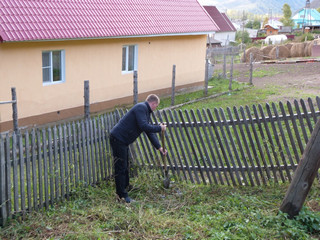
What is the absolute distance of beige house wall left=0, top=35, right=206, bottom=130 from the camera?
1180cm

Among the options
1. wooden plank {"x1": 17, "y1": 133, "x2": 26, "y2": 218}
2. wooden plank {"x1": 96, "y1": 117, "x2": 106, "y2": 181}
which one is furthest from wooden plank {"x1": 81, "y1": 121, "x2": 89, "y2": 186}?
wooden plank {"x1": 17, "y1": 133, "x2": 26, "y2": 218}

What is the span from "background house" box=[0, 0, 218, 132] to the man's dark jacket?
5.58 m

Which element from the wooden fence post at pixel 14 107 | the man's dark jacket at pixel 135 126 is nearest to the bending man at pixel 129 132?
the man's dark jacket at pixel 135 126

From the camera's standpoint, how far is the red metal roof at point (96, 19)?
1204 cm

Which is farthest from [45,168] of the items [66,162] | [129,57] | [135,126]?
[129,57]

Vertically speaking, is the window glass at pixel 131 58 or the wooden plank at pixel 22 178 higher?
the window glass at pixel 131 58

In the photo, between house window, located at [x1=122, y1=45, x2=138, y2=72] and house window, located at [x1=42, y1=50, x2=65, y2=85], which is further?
house window, located at [x1=122, y1=45, x2=138, y2=72]

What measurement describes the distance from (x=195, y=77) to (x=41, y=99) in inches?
348

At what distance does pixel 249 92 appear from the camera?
1784 cm

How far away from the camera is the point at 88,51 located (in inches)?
559

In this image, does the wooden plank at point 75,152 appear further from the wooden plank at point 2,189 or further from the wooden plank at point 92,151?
the wooden plank at point 2,189

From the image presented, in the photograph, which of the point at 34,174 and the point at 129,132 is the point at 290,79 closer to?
the point at 129,132

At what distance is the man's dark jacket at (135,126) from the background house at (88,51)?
220 inches

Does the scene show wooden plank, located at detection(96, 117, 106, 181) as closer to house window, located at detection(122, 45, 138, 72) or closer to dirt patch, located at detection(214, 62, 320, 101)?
house window, located at detection(122, 45, 138, 72)
